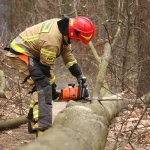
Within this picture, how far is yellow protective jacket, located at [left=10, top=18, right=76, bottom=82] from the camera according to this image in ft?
14.9

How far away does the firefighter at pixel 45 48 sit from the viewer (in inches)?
178

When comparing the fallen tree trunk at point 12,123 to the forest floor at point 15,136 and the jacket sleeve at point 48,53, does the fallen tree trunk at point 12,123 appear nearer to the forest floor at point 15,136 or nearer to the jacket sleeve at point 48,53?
the forest floor at point 15,136

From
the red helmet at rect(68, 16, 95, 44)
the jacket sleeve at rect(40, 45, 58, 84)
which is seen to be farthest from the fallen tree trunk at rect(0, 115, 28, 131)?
the red helmet at rect(68, 16, 95, 44)

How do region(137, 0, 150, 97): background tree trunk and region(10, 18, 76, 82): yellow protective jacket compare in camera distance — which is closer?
region(10, 18, 76, 82): yellow protective jacket

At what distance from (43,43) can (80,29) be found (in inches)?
19.9

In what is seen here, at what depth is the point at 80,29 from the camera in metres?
4.69

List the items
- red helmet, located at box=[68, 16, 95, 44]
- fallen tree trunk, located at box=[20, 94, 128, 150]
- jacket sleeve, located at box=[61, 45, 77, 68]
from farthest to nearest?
jacket sleeve, located at box=[61, 45, 77, 68]
red helmet, located at box=[68, 16, 95, 44]
fallen tree trunk, located at box=[20, 94, 128, 150]

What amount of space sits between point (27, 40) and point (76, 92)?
A: 93cm

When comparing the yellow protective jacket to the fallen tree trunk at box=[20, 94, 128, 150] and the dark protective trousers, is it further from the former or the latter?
the fallen tree trunk at box=[20, 94, 128, 150]

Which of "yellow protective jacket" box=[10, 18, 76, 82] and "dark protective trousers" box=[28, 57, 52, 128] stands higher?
"yellow protective jacket" box=[10, 18, 76, 82]

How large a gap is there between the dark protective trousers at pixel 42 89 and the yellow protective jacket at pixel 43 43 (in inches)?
4.5

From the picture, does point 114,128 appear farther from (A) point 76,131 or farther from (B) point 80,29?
(A) point 76,131

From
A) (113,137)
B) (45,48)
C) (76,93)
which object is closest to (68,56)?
(76,93)

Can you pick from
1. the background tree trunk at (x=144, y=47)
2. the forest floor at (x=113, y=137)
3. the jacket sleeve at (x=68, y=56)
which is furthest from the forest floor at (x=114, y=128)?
the jacket sleeve at (x=68, y=56)
